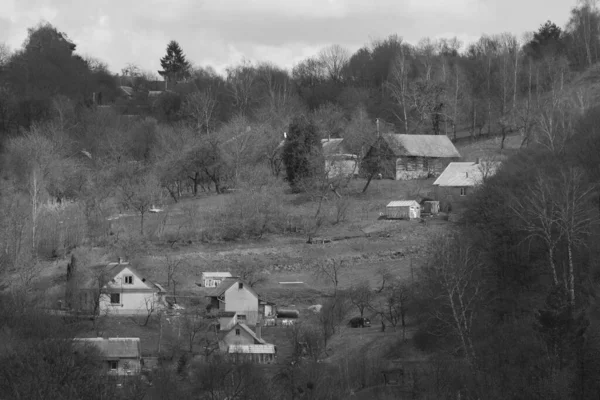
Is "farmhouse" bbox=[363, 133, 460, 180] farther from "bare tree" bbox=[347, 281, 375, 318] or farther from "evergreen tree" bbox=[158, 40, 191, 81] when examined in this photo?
"evergreen tree" bbox=[158, 40, 191, 81]

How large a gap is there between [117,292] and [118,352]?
21.2 feet

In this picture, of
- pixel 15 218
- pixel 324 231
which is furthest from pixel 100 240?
pixel 324 231

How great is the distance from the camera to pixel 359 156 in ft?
190

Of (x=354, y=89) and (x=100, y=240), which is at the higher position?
(x=354, y=89)

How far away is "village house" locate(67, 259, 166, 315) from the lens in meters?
38.8

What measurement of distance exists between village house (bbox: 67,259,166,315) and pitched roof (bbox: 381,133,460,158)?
70.4 feet

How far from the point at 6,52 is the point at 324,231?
49.7 metres

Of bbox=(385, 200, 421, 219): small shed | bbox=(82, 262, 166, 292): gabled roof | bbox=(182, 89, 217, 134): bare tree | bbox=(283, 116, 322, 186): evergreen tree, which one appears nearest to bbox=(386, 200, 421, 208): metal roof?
bbox=(385, 200, 421, 219): small shed

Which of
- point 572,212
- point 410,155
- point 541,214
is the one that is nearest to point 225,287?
point 541,214

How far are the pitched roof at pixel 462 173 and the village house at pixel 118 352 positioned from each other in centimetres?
2151

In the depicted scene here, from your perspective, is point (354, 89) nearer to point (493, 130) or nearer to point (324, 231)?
point (493, 130)

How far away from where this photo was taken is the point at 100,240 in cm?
4700

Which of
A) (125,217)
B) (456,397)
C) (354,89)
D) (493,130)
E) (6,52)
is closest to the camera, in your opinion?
(456,397)

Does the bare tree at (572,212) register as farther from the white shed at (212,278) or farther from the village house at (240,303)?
the white shed at (212,278)
